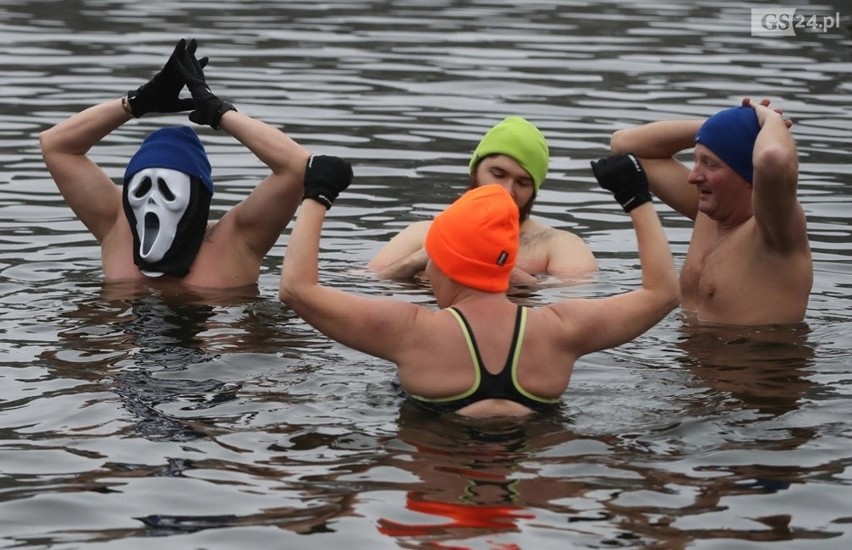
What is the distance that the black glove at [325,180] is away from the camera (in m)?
7.43

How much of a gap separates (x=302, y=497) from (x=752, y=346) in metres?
3.67

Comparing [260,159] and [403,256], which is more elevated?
[260,159]

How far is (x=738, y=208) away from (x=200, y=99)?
325 centimetres

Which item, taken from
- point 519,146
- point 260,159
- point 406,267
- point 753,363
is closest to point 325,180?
point 260,159

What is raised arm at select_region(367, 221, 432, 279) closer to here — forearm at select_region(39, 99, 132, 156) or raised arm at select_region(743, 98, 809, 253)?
forearm at select_region(39, 99, 132, 156)

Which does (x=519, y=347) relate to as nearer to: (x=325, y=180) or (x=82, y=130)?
(x=325, y=180)

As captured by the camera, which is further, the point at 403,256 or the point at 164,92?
the point at 403,256

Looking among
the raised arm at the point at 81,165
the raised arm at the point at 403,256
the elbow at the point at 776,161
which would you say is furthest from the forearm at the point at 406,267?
the elbow at the point at 776,161

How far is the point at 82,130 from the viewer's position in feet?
33.7

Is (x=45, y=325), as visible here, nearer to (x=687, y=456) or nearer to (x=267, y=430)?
(x=267, y=430)

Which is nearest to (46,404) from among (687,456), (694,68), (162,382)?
(162,382)

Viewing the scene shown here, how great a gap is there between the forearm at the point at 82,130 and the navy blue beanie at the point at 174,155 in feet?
0.77

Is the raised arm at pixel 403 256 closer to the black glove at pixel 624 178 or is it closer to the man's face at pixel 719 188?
the man's face at pixel 719 188

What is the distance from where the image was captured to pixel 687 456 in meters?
7.38
